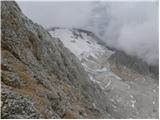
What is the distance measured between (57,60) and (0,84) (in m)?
40.6

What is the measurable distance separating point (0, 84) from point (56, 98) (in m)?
12.9

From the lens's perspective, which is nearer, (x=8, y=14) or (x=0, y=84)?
(x=0, y=84)

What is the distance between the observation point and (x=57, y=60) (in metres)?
70.8

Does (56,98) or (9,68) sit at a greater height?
(9,68)

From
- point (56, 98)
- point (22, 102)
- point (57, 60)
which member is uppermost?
point (22, 102)

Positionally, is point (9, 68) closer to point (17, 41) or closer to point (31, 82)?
point (31, 82)

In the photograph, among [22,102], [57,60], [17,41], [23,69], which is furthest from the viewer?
[57,60]

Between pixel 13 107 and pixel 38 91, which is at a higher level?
pixel 13 107

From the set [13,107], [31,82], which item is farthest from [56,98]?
[13,107]

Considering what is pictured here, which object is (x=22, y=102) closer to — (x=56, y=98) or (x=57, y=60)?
(x=56, y=98)

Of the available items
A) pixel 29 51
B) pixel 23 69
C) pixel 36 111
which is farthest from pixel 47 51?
pixel 36 111

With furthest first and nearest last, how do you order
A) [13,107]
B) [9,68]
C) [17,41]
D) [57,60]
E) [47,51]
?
1. [57,60]
2. [47,51]
3. [17,41]
4. [9,68]
5. [13,107]

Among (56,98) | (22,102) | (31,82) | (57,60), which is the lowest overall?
(57,60)

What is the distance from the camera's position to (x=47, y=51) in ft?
213
